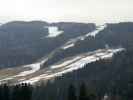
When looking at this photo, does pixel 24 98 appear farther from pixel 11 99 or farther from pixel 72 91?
pixel 72 91

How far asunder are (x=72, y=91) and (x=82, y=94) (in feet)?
60.1

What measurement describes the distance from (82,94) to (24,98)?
2617 centimetres

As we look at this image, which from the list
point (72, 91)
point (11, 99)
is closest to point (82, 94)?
point (72, 91)

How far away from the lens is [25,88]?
17675 centimetres

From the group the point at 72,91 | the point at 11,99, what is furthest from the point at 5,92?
the point at 72,91

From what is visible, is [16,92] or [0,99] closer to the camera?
[0,99]

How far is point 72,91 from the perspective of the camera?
17688 centimetres

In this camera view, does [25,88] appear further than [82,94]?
Yes

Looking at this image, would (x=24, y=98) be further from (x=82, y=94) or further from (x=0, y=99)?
(x=82, y=94)

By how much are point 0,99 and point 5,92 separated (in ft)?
25.5

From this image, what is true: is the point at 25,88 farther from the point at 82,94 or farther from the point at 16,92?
the point at 82,94

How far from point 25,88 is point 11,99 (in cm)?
713

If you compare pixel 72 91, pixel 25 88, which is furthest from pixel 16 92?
pixel 72 91

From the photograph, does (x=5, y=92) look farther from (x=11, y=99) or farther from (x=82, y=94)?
(x=82, y=94)
